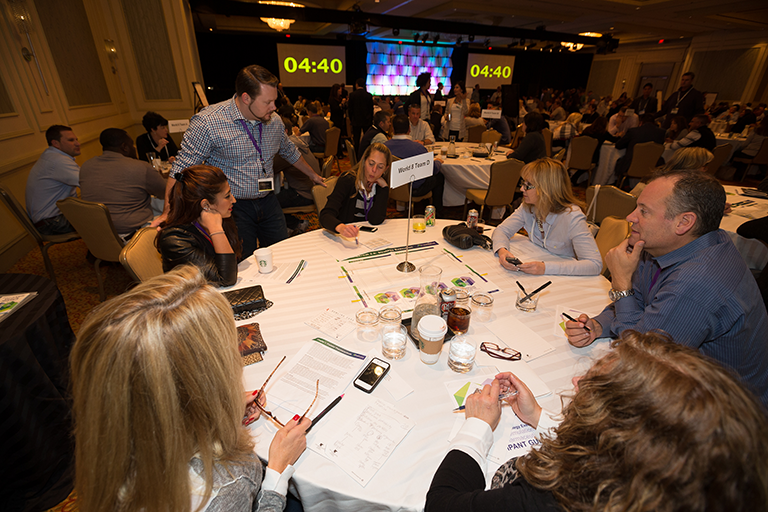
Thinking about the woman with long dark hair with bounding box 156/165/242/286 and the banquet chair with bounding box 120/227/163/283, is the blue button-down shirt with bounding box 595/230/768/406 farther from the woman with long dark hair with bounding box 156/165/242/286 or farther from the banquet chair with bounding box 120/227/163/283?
the banquet chair with bounding box 120/227/163/283

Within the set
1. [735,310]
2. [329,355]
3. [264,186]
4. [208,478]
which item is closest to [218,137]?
[264,186]

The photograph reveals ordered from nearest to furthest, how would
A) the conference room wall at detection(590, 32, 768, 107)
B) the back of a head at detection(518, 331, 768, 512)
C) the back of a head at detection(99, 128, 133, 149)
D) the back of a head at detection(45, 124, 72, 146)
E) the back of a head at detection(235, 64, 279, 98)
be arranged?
1. the back of a head at detection(518, 331, 768, 512)
2. the back of a head at detection(235, 64, 279, 98)
3. the back of a head at detection(99, 128, 133, 149)
4. the back of a head at detection(45, 124, 72, 146)
5. the conference room wall at detection(590, 32, 768, 107)

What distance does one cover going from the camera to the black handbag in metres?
1.63

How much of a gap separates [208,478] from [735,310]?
1827mm

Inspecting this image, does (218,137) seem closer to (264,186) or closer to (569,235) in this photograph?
(264,186)

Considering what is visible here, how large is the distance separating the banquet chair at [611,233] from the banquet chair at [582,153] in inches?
202

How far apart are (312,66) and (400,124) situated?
11.2 metres

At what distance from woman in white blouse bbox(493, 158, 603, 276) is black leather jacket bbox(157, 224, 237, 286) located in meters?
1.63

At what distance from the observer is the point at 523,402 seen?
1139 mm

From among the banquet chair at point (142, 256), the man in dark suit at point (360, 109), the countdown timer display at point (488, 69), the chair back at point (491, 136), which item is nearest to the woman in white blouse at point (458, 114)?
the chair back at point (491, 136)

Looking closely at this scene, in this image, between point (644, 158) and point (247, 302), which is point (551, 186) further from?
point (644, 158)

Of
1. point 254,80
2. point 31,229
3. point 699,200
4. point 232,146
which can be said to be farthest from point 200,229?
point 31,229

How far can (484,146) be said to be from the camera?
631cm

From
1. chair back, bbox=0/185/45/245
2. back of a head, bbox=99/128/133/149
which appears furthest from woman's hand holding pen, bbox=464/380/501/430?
chair back, bbox=0/185/45/245
